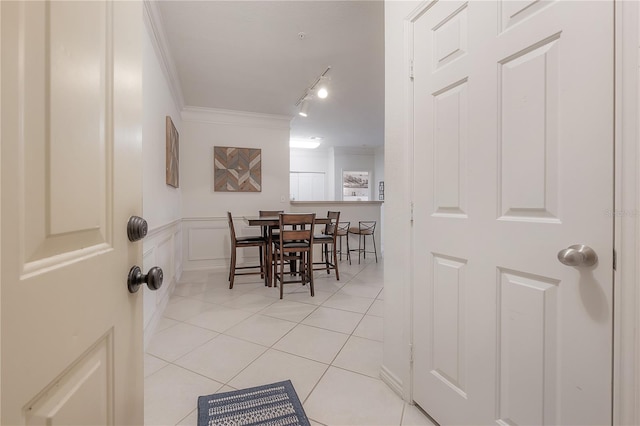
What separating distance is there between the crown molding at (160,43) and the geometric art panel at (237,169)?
1135mm

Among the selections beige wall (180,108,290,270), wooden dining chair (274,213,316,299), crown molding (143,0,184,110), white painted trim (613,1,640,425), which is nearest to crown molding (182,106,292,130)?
beige wall (180,108,290,270)

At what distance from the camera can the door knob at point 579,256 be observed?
72cm

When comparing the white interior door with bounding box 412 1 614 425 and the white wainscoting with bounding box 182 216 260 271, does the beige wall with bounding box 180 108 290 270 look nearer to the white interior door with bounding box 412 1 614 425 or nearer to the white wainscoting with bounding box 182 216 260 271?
the white wainscoting with bounding box 182 216 260 271

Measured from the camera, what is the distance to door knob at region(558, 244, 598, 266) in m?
0.72

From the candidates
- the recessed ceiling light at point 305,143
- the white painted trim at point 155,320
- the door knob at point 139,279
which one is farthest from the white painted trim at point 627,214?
the recessed ceiling light at point 305,143

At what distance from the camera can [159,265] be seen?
2539mm

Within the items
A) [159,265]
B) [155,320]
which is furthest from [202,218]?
[155,320]

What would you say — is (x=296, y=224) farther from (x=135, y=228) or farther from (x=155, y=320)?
(x=135, y=228)

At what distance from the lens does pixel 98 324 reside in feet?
1.69

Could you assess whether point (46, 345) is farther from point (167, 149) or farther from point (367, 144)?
point (367, 144)

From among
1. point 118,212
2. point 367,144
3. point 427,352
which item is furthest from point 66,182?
point 367,144

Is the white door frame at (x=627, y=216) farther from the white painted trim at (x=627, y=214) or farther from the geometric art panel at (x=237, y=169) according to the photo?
the geometric art panel at (x=237, y=169)

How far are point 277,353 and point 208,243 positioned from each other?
9.46 feet

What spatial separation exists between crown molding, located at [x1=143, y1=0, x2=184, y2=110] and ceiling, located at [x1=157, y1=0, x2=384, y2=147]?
0.18 feet
